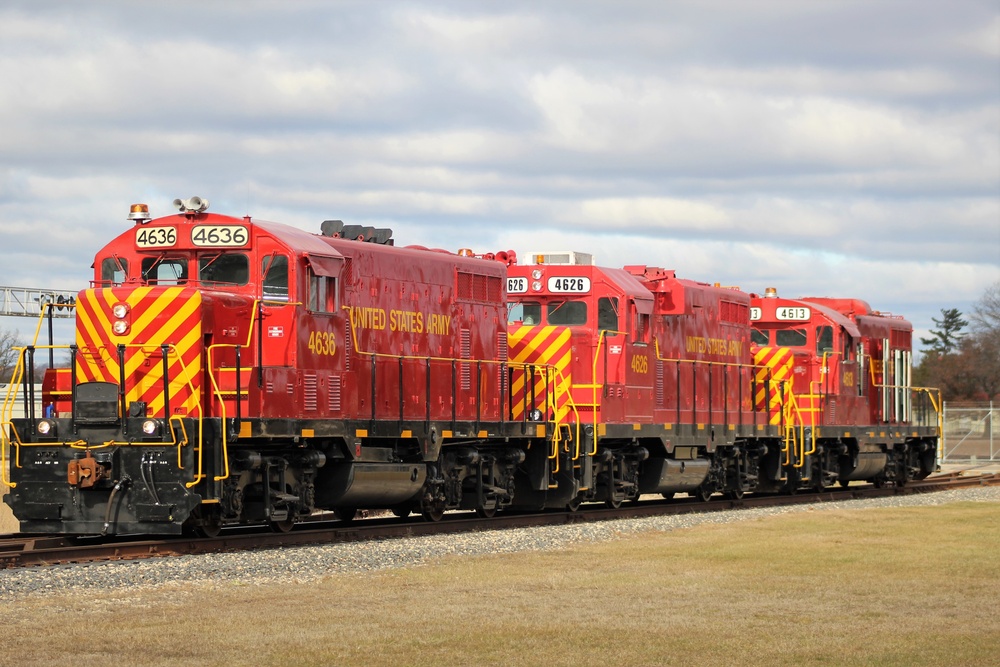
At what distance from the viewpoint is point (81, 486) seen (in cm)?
1655

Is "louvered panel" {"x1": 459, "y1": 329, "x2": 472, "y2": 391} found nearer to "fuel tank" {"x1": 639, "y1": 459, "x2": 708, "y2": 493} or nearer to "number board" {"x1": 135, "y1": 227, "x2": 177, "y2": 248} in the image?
"number board" {"x1": 135, "y1": 227, "x2": 177, "y2": 248}

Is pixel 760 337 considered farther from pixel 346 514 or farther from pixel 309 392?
pixel 309 392

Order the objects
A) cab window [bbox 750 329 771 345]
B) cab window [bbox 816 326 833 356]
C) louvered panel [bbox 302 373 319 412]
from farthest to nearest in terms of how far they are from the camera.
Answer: cab window [bbox 750 329 771 345], cab window [bbox 816 326 833 356], louvered panel [bbox 302 373 319 412]

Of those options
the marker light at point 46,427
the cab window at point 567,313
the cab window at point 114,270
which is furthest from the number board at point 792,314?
the marker light at point 46,427

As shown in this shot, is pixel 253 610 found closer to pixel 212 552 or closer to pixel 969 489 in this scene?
pixel 212 552

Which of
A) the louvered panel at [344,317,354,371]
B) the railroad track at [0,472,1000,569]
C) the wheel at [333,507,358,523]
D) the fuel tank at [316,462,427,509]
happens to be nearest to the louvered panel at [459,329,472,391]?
the railroad track at [0,472,1000,569]

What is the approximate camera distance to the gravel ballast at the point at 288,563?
13.7m

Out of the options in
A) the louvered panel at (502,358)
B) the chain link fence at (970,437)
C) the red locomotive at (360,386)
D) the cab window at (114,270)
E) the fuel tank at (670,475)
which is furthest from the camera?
the chain link fence at (970,437)

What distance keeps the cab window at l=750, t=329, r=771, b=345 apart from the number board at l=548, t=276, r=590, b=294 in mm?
8876

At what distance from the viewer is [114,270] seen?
60.7ft

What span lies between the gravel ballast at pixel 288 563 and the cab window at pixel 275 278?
318 cm

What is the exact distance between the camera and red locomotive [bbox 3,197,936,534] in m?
16.9

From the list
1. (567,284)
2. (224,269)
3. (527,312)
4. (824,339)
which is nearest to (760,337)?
(824,339)

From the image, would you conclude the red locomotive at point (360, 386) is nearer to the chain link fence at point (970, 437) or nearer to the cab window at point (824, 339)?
the cab window at point (824, 339)
